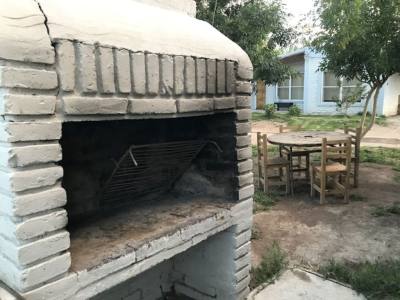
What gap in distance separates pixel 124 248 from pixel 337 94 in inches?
677

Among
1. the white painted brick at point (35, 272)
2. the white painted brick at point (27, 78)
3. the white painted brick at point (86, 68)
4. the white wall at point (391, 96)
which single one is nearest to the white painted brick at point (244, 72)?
the white painted brick at point (86, 68)

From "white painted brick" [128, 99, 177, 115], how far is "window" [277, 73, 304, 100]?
17432mm

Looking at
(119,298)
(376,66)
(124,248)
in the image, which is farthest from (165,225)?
(376,66)

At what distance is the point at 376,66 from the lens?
22.1 ft

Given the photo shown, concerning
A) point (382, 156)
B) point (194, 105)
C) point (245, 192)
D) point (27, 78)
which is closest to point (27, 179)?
point (27, 78)

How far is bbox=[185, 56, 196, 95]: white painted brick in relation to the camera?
232 centimetres

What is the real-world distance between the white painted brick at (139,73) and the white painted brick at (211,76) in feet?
1.86

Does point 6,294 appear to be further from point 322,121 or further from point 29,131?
point 322,121

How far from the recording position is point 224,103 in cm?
264

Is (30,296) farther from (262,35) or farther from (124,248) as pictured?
(262,35)

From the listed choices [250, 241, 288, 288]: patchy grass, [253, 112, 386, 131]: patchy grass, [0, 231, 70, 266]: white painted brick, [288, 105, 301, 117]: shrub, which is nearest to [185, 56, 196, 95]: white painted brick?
[0, 231, 70, 266]: white painted brick

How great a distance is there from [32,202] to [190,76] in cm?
122

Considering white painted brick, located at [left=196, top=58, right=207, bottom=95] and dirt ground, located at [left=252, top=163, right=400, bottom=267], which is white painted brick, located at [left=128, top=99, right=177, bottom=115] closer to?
white painted brick, located at [left=196, top=58, right=207, bottom=95]

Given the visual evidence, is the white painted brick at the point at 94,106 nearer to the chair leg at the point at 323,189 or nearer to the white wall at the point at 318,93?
the chair leg at the point at 323,189
